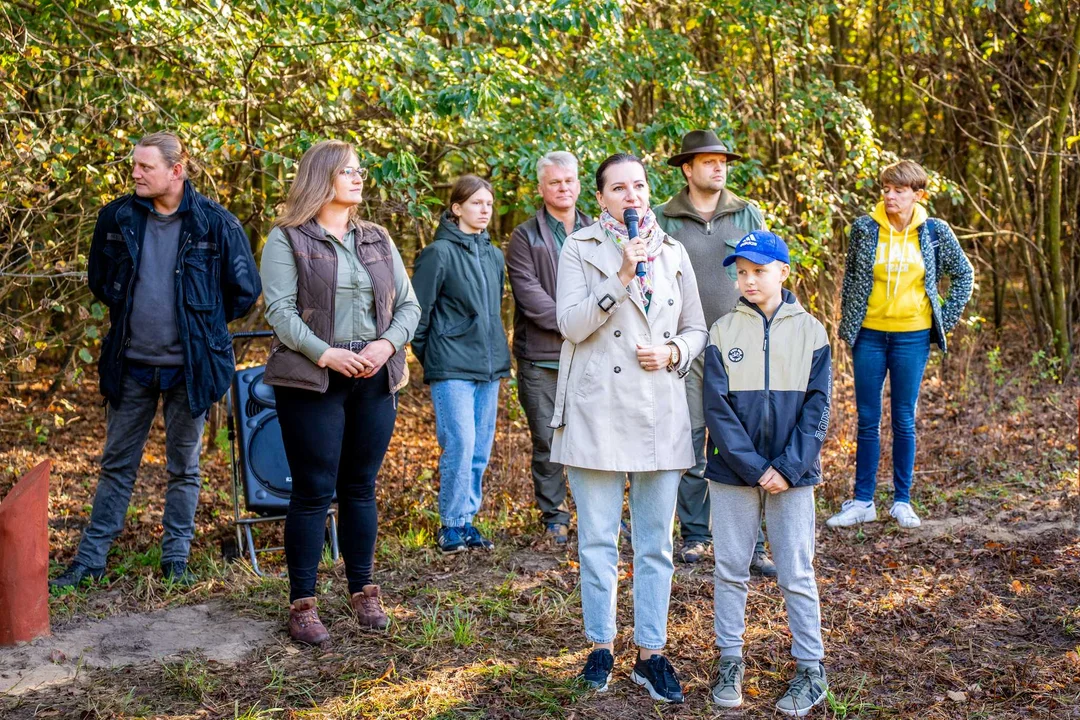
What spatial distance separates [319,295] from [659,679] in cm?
193

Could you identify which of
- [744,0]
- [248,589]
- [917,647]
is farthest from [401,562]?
[744,0]

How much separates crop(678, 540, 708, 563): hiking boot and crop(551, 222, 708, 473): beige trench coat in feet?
5.51

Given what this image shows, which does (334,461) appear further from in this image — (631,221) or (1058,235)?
(1058,235)

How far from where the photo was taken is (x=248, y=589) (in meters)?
4.84

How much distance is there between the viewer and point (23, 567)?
4.11 m

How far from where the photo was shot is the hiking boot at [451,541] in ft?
18.0

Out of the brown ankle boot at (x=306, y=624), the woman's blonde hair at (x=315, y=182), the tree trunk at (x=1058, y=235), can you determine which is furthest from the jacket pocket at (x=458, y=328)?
the tree trunk at (x=1058, y=235)

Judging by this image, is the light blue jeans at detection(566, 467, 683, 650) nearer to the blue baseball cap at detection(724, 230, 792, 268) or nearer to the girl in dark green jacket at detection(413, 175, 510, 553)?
the blue baseball cap at detection(724, 230, 792, 268)

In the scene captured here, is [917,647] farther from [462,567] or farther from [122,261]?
[122,261]

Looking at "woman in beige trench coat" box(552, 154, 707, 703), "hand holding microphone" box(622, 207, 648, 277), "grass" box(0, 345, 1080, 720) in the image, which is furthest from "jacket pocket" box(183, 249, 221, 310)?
"hand holding microphone" box(622, 207, 648, 277)

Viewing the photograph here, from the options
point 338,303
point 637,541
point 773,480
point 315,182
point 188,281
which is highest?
point 315,182

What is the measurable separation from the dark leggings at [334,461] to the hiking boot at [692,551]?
164 centimetres

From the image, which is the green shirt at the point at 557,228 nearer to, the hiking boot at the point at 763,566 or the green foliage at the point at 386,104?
the green foliage at the point at 386,104

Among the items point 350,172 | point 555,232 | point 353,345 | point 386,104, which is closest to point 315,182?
point 350,172
